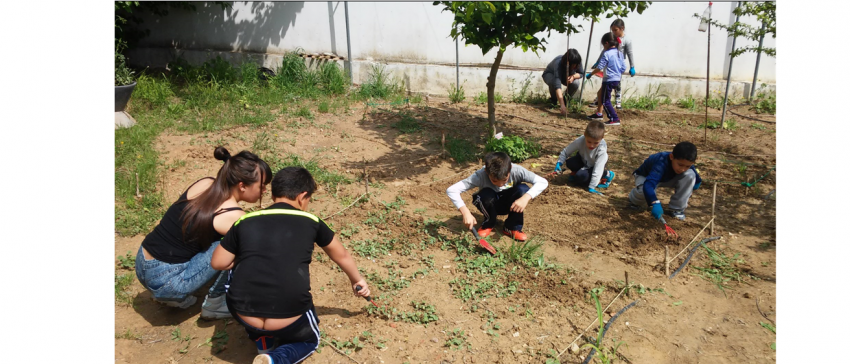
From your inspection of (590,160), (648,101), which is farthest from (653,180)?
(648,101)

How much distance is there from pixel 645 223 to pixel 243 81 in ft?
23.2

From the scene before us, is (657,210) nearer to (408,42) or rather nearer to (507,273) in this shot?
(507,273)

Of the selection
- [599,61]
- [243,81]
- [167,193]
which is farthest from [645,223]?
[243,81]

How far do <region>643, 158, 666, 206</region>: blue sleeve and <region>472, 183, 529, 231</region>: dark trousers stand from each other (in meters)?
1.04

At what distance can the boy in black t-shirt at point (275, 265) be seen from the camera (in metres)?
2.82

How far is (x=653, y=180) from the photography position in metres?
4.77

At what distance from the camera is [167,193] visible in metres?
5.54

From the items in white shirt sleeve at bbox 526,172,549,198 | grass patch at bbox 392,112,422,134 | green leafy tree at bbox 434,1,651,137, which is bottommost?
white shirt sleeve at bbox 526,172,549,198

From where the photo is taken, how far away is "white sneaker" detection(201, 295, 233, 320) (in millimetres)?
3512

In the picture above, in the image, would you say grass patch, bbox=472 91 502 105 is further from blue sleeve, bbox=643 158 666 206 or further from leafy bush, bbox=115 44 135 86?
leafy bush, bbox=115 44 135 86

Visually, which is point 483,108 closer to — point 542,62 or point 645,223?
point 542,62

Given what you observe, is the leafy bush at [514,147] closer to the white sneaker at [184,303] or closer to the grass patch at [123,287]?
the white sneaker at [184,303]

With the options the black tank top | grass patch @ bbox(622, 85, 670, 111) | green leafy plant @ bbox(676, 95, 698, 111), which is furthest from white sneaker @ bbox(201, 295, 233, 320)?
green leafy plant @ bbox(676, 95, 698, 111)

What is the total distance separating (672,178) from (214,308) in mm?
3861
